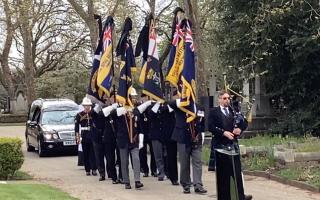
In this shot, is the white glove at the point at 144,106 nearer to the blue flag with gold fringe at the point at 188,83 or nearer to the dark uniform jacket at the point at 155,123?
the dark uniform jacket at the point at 155,123

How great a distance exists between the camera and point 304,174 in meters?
→ 12.9

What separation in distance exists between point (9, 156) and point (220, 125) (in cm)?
618

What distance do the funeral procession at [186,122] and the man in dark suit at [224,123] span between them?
18 mm

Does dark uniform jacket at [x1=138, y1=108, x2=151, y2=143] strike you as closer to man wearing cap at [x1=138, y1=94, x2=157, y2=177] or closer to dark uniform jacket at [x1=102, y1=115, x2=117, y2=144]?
man wearing cap at [x1=138, y1=94, x2=157, y2=177]

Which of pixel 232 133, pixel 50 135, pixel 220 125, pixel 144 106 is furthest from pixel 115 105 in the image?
pixel 50 135

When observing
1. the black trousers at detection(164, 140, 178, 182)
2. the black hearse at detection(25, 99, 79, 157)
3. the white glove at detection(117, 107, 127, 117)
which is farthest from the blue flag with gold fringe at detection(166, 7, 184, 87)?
the black hearse at detection(25, 99, 79, 157)

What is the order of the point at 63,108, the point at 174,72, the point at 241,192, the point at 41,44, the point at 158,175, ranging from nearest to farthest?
the point at 241,192, the point at 174,72, the point at 158,175, the point at 63,108, the point at 41,44

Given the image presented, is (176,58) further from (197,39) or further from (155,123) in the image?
(197,39)

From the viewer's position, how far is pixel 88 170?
52.5ft

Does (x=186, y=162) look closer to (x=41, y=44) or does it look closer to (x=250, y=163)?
(x=250, y=163)

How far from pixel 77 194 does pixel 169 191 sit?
1899mm

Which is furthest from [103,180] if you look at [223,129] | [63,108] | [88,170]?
[63,108]

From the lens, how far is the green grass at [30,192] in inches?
448

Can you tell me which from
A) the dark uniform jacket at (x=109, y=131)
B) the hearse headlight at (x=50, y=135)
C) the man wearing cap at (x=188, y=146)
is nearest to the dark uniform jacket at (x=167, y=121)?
the dark uniform jacket at (x=109, y=131)
